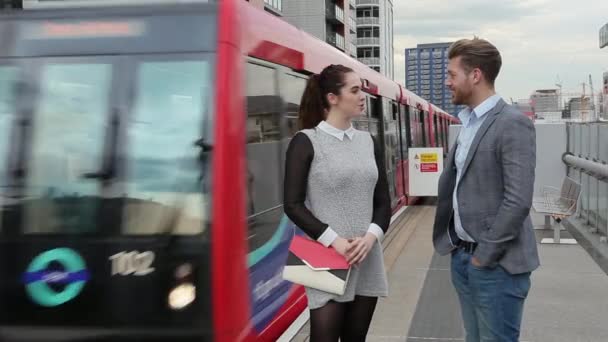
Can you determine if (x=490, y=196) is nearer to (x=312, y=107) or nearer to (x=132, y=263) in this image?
(x=312, y=107)

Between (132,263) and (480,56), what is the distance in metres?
2.38

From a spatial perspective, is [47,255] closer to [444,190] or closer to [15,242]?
[15,242]

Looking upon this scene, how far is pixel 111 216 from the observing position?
4375 mm

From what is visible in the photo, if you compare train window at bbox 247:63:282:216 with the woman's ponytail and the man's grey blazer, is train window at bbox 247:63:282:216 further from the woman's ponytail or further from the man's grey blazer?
the man's grey blazer

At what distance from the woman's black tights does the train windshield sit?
1.21 m

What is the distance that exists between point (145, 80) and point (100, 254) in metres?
1.06

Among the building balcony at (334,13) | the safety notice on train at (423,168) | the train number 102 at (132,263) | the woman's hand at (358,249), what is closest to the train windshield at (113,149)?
the train number 102 at (132,263)

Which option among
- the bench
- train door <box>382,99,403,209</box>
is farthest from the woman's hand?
train door <box>382,99,403,209</box>

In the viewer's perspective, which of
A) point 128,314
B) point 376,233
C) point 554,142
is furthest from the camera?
point 554,142

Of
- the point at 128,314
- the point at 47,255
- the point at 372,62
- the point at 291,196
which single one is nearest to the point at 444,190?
the point at 291,196

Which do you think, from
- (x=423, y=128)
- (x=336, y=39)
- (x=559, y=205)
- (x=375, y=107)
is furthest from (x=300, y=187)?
(x=336, y=39)

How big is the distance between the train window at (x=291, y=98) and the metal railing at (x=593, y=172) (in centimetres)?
451

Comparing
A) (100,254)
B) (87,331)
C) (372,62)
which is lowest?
(87,331)

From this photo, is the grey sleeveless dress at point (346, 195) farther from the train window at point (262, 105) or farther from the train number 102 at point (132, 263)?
the train window at point (262, 105)
